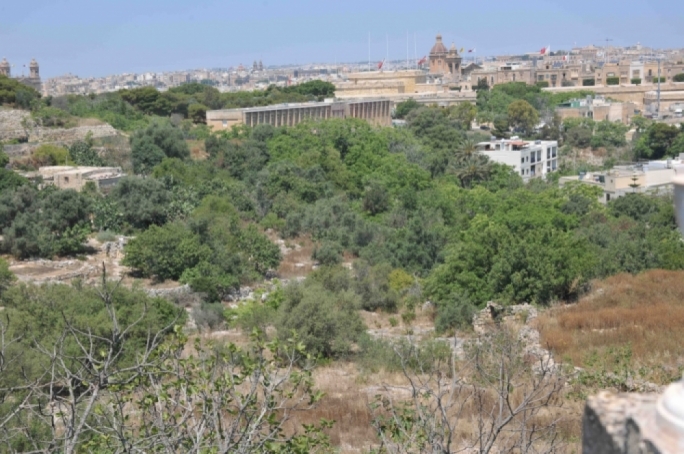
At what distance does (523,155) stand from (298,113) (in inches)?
486

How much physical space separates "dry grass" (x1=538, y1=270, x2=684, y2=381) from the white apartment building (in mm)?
19798

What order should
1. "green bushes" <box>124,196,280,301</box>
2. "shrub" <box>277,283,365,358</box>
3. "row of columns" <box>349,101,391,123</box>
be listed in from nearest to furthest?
"shrub" <box>277,283,365,358</box> < "green bushes" <box>124,196,280,301</box> < "row of columns" <box>349,101,391,123</box>

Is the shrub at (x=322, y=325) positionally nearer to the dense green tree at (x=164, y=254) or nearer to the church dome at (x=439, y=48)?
the dense green tree at (x=164, y=254)

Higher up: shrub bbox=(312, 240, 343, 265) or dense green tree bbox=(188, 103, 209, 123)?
dense green tree bbox=(188, 103, 209, 123)

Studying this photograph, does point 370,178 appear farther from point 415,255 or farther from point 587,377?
point 587,377

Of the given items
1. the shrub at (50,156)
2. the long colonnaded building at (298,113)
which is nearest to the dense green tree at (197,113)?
the long colonnaded building at (298,113)

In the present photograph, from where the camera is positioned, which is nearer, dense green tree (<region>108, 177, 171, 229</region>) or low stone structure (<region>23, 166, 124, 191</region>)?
dense green tree (<region>108, 177, 171, 229</region>)

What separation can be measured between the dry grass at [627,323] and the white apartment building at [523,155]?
1980 cm

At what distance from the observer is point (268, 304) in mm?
14094

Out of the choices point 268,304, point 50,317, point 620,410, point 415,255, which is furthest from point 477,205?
point 620,410

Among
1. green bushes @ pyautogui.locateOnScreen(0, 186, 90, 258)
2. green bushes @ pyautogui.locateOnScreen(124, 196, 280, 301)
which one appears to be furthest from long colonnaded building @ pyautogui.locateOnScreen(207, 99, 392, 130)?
green bushes @ pyautogui.locateOnScreen(124, 196, 280, 301)

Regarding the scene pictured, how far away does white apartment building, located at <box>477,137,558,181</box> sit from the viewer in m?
33.3

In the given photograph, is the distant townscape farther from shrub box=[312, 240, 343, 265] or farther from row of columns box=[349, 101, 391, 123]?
row of columns box=[349, 101, 391, 123]

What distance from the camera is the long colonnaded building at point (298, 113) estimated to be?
37.3 meters
